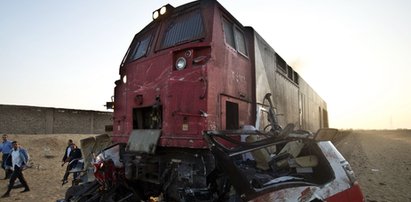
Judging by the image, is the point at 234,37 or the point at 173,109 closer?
the point at 173,109

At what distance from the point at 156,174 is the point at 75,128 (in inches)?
906

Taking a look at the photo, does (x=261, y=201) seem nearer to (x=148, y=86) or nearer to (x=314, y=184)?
(x=314, y=184)

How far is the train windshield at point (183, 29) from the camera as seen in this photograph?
14.4 feet

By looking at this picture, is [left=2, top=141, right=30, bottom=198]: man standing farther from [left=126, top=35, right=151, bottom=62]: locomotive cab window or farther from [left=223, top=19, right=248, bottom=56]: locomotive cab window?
[left=223, top=19, right=248, bottom=56]: locomotive cab window

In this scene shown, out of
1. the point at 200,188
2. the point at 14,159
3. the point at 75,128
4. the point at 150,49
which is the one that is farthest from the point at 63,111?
the point at 200,188

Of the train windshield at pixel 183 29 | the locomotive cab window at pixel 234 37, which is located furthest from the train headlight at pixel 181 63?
the locomotive cab window at pixel 234 37

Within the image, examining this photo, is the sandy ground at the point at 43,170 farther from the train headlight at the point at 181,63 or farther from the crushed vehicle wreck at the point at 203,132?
the train headlight at the point at 181,63

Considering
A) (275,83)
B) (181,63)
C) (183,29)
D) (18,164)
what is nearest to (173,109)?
(181,63)

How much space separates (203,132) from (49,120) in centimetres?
2356

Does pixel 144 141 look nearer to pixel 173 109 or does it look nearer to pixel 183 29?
pixel 173 109

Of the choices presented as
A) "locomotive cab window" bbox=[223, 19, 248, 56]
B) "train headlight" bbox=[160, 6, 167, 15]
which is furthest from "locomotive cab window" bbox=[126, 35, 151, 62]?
"locomotive cab window" bbox=[223, 19, 248, 56]

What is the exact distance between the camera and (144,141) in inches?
168

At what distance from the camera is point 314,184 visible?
128 inches

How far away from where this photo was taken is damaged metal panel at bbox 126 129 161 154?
161 inches
